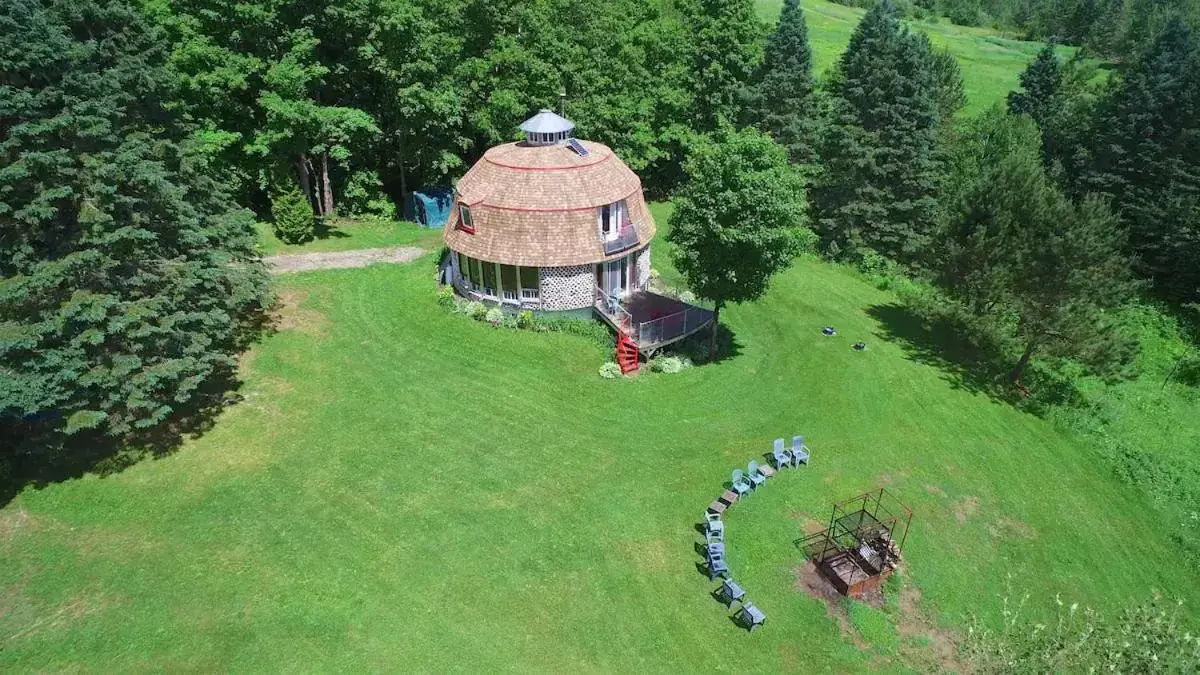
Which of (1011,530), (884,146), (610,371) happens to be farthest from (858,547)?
(884,146)

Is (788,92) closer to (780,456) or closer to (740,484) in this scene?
(780,456)

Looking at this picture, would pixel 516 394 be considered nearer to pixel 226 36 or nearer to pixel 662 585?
pixel 662 585

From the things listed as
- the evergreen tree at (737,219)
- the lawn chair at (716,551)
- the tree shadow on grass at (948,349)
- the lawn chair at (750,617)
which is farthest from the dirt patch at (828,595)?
the tree shadow on grass at (948,349)

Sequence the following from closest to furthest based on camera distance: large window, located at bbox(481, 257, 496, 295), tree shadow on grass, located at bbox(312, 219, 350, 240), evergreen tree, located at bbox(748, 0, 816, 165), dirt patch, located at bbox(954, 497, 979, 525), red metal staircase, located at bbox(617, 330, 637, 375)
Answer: dirt patch, located at bbox(954, 497, 979, 525)
red metal staircase, located at bbox(617, 330, 637, 375)
large window, located at bbox(481, 257, 496, 295)
tree shadow on grass, located at bbox(312, 219, 350, 240)
evergreen tree, located at bbox(748, 0, 816, 165)

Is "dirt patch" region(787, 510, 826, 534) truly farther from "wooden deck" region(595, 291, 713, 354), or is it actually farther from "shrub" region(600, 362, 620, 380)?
"wooden deck" region(595, 291, 713, 354)

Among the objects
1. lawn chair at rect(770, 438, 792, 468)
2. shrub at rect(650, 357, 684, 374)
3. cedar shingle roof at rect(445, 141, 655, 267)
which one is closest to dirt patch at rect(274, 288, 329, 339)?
cedar shingle roof at rect(445, 141, 655, 267)

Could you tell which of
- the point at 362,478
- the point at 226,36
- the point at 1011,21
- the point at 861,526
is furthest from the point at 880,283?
the point at 1011,21
